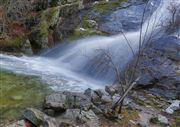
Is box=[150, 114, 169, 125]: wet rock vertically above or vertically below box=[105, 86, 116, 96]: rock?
below

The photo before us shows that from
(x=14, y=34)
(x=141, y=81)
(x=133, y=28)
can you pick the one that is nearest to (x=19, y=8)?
(x=14, y=34)

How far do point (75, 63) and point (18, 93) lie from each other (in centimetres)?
472

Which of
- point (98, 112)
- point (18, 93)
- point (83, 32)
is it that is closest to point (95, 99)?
point (98, 112)

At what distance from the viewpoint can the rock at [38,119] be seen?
7.37 meters

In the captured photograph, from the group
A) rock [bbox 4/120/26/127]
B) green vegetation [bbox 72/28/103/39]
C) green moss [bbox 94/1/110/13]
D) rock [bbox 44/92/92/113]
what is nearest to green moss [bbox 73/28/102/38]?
green vegetation [bbox 72/28/103/39]

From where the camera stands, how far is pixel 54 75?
41.0 feet

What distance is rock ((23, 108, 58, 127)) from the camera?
737 centimetres

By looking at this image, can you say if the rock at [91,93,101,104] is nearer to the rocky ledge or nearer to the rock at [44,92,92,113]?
the rocky ledge

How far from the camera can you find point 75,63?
14.1 metres

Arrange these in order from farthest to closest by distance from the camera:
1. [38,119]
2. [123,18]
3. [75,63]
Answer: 1. [123,18]
2. [75,63]
3. [38,119]

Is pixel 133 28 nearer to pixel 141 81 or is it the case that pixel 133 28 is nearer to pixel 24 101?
pixel 141 81

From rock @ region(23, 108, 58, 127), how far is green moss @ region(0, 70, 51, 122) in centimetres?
58

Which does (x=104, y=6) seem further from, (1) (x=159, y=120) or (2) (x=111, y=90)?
(1) (x=159, y=120)

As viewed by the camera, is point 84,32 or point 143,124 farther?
point 84,32
